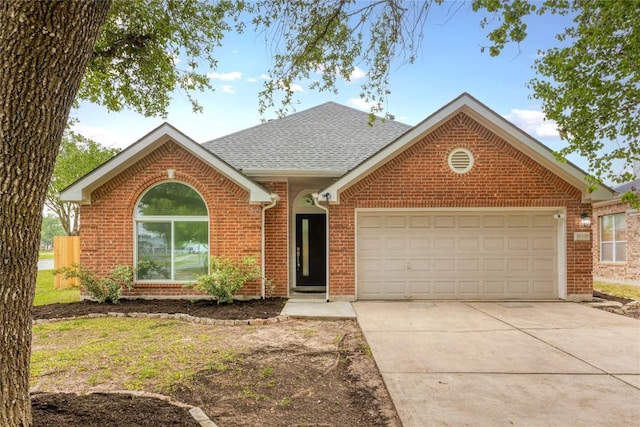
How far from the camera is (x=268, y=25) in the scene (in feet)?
19.1

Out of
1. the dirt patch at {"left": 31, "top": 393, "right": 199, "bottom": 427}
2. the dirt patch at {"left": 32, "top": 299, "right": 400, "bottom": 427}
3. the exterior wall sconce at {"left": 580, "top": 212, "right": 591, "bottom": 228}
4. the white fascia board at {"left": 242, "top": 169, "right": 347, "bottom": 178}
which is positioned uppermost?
the white fascia board at {"left": 242, "top": 169, "right": 347, "bottom": 178}

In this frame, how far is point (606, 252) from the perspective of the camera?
15672 millimetres

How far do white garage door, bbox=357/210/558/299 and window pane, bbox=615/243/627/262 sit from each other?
7102 millimetres

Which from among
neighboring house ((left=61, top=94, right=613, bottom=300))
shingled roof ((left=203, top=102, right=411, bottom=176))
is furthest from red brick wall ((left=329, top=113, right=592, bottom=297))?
shingled roof ((left=203, top=102, right=411, bottom=176))

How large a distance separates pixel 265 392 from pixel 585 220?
9.14m

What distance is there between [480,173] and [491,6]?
4873 millimetres

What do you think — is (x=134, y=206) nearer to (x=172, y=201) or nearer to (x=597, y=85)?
(x=172, y=201)

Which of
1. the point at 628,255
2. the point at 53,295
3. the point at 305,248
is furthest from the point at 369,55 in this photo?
the point at 628,255

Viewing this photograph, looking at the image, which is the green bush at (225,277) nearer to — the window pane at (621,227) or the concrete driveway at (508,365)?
the concrete driveway at (508,365)

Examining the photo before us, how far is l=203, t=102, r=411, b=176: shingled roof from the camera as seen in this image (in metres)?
10.6

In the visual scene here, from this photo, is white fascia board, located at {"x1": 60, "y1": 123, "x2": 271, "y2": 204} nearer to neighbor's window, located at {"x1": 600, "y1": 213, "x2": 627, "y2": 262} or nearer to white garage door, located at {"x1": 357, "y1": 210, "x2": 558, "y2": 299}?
white garage door, located at {"x1": 357, "y1": 210, "x2": 558, "y2": 299}

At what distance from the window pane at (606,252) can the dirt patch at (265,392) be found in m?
13.9

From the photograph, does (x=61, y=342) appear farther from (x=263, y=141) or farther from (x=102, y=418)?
(x=263, y=141)

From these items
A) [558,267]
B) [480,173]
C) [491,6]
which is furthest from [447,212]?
[491,6]
